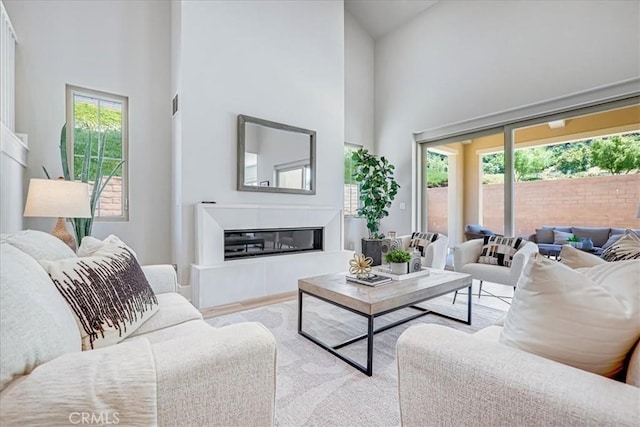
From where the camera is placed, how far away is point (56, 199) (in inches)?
86.0

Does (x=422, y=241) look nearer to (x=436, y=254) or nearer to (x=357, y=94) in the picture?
(x=436, y=254)

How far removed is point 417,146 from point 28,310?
17.4ft

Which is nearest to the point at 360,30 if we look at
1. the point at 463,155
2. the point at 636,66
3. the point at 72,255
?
the point at 463,155

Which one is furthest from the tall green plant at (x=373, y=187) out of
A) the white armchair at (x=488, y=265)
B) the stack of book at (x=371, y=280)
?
the stack of book at (x=371, y=280)

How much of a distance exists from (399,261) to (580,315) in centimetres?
172

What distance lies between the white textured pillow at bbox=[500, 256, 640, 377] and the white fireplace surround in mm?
2907

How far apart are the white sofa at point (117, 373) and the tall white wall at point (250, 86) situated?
2.58 metres

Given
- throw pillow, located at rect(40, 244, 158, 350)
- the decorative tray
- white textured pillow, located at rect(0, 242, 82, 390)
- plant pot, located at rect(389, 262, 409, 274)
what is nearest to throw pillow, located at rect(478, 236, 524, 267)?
the decorative tray

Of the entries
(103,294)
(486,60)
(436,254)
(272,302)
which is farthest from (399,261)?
(486,60)

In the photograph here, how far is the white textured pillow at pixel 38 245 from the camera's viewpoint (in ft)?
3.92

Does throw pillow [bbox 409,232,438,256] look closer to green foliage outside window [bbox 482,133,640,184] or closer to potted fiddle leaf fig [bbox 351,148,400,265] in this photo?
potted fiddle leaf fig [bbox 351,148,400,265]

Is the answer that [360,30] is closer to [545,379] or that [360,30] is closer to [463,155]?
[463,155]

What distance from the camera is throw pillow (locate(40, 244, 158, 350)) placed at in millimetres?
1098

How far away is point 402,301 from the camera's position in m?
2.00
